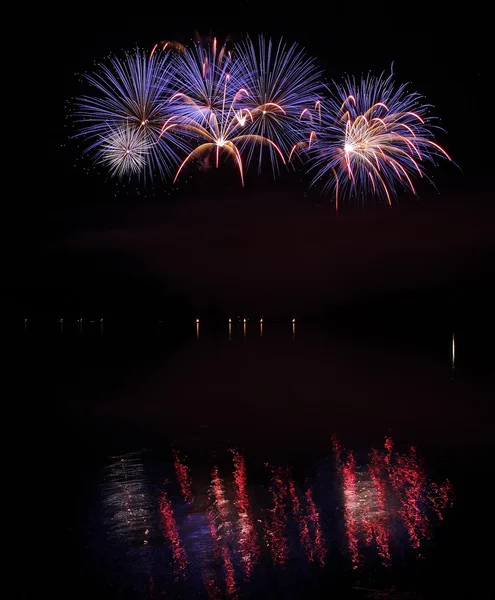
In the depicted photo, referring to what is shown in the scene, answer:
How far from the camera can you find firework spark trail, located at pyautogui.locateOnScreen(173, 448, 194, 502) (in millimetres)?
7378

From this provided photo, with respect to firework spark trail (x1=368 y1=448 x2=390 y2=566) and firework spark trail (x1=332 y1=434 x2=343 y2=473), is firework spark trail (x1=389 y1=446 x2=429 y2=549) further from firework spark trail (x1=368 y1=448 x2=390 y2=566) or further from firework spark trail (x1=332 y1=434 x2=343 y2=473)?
firework spark trail (x1=332 y1=434 x2=343 y2=473)

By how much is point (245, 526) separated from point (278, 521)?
0.36 meters

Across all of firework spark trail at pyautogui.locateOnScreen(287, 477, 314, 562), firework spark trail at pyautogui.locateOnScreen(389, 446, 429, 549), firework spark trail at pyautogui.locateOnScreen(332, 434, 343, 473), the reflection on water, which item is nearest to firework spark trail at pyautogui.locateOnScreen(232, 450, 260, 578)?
the reflection on water

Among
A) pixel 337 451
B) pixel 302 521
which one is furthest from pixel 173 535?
pixel 337 451

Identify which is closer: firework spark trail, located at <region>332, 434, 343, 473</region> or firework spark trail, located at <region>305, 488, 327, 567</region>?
firework spark trail, located at <region>305, 488, 327, 567</region>

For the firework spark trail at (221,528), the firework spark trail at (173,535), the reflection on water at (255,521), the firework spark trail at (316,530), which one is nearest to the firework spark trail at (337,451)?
the reflection on water at (255,521)

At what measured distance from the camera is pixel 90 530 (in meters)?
6.23

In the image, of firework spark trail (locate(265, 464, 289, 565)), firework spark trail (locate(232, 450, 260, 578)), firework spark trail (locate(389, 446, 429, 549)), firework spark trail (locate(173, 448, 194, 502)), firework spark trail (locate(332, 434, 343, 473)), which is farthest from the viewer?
firework spark trail (locate(332, 434, 343, 473))

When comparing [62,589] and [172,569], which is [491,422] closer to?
[172,569]

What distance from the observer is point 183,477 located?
8.23 meters

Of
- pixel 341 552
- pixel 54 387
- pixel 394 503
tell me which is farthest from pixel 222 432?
pixel 54 387

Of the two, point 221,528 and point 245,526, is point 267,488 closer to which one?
point 245,526

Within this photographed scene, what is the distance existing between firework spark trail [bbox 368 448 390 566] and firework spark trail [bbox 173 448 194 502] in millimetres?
2158

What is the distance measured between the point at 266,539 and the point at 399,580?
4.48 feet
